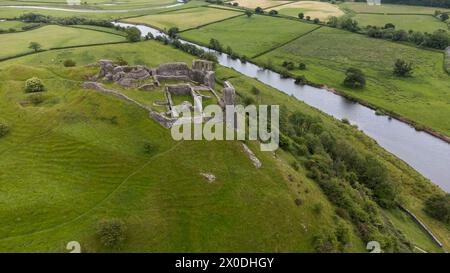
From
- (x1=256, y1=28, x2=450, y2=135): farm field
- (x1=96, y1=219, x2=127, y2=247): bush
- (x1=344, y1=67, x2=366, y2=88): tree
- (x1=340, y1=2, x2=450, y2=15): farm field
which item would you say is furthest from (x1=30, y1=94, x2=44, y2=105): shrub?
(x1=340, y1=2, x2=450, y2=15): farm field

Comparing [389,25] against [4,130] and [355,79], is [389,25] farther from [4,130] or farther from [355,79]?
Result: [4,130]

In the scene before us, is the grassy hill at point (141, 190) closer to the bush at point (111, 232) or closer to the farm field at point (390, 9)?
the bush at point (111, 232)

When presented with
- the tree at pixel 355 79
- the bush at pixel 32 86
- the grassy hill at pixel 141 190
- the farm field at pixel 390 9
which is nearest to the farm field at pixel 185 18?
the farm field at pixel 390 9

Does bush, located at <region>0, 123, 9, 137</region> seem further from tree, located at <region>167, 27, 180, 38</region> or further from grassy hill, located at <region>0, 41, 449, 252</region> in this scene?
tree, located at <region>167, 27, 180, 38</region>

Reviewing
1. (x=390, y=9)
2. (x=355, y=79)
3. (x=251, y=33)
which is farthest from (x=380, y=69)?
(x=390, y=9)

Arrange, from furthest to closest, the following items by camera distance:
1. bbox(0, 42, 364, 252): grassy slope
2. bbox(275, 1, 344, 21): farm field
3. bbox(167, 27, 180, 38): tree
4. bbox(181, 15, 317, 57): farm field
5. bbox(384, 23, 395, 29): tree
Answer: bbox(275, 1, 344, 21): farm field
bbox(384, 23, 395, 29): tree
bbox(167, 27, 180, 38): tree
bbox(181, 15, 317, 57): farm field
bbox(0, 42, 364, 252): grassy slope
